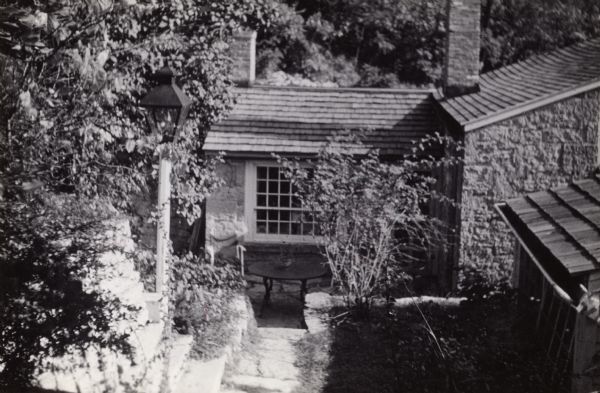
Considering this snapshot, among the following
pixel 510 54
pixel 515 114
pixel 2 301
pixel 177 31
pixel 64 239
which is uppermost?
pixel 510 54

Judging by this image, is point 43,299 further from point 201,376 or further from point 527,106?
point 527,106

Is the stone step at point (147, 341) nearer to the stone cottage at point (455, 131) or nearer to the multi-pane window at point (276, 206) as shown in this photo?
the stone cottage at point (455, 131)

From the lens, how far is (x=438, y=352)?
7344 millimetres

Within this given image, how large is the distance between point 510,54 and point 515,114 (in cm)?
1153

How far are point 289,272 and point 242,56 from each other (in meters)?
5.30

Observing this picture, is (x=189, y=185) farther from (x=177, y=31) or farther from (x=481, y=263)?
(x=481, y=263)

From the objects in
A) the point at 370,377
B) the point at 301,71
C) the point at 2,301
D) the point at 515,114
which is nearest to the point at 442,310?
the point at 370,377

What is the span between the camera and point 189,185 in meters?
9.34

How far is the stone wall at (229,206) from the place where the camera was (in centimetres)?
1275

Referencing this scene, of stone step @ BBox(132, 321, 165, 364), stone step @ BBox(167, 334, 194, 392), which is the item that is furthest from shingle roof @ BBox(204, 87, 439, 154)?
stone step @ BBox(132, 321, 165, 364)

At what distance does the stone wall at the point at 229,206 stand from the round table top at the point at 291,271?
1.80 m

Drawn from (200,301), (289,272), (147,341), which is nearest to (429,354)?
(200,301)

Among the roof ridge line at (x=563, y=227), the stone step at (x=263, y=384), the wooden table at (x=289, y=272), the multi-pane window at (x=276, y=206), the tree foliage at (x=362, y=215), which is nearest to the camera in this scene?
the roof ridge line at (x=563, y=227)

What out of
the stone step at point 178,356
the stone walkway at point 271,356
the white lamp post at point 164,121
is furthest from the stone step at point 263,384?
the white lamp post at point 164,121
